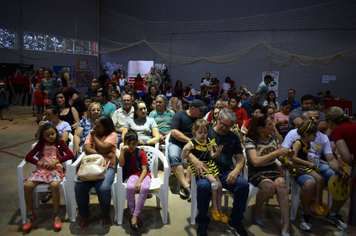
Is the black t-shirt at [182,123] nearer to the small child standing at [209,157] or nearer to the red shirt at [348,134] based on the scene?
the small child standing at [209,157]

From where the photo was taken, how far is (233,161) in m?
3.59

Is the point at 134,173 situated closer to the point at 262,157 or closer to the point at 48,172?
the point at 48,172

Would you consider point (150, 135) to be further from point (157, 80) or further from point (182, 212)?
point (157, 80)

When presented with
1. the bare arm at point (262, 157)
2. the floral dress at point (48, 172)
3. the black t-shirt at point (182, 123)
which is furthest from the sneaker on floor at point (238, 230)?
the floral dress at point (48, 172)

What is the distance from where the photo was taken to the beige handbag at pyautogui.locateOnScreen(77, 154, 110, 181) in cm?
301

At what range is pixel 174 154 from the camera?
154 inches

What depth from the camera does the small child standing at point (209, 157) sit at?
3.00 m

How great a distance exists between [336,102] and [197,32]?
7.22m

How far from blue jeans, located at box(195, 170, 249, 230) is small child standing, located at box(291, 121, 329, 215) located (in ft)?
2.52

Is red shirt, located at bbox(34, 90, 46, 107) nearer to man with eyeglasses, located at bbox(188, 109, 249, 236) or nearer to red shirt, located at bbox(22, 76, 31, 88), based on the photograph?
red shirt, located at bbox(22, 76, 31, 88)

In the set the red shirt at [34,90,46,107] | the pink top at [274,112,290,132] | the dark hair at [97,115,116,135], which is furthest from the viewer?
the red shirt at [34,90,46,107]

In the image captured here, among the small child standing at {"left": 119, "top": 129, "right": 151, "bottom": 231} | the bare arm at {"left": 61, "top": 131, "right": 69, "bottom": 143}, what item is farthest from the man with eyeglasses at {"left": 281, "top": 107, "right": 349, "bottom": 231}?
the bare arm at {"left": 61, "top": 131, "right": 69, "bottom": 143}

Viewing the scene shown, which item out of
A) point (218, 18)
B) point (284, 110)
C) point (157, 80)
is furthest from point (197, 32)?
point (284, 110)

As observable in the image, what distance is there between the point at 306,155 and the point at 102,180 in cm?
244
